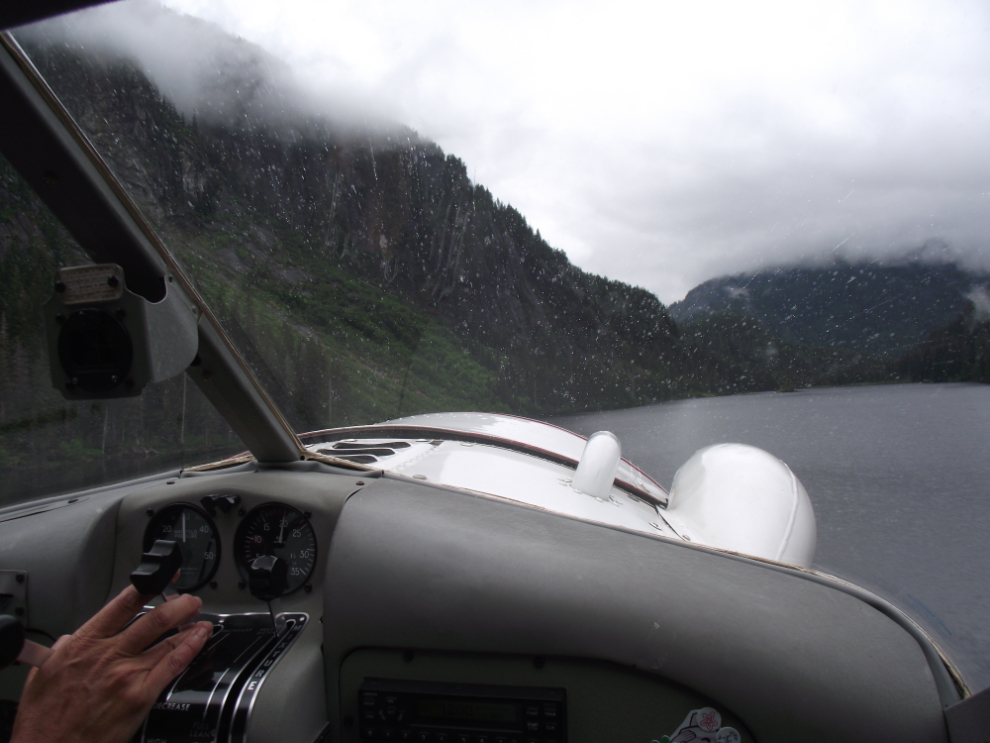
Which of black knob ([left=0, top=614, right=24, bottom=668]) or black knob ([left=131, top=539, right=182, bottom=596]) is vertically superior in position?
black knob ([left=131, top=539, right=182, bottom=596])

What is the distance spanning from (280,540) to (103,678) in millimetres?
555

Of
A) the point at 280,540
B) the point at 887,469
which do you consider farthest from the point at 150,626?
the point at 887,469

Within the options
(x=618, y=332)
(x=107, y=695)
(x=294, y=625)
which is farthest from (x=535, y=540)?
(x=618, y=332)

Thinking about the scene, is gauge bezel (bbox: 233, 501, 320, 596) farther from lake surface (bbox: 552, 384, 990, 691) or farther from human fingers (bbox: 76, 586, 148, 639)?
lake surface (bbox: 552, 384, 990, 691)

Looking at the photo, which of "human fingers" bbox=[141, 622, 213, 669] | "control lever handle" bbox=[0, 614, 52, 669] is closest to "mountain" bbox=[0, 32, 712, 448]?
"control lever handle" bbox=[0, 614, 52, 669]

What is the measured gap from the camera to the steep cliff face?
133 cm

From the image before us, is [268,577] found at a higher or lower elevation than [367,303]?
lower

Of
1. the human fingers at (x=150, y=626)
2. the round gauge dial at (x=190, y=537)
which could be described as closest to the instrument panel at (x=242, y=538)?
the round gauge dial at (x=190, y=537)

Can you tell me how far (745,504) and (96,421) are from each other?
2578mm

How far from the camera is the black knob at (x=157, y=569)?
1.21m

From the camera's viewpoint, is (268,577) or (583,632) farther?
(268,577)

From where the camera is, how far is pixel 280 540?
1705 mm

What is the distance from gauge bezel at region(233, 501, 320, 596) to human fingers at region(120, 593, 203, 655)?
0.41 m

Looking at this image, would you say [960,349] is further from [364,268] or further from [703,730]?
[364,268]
